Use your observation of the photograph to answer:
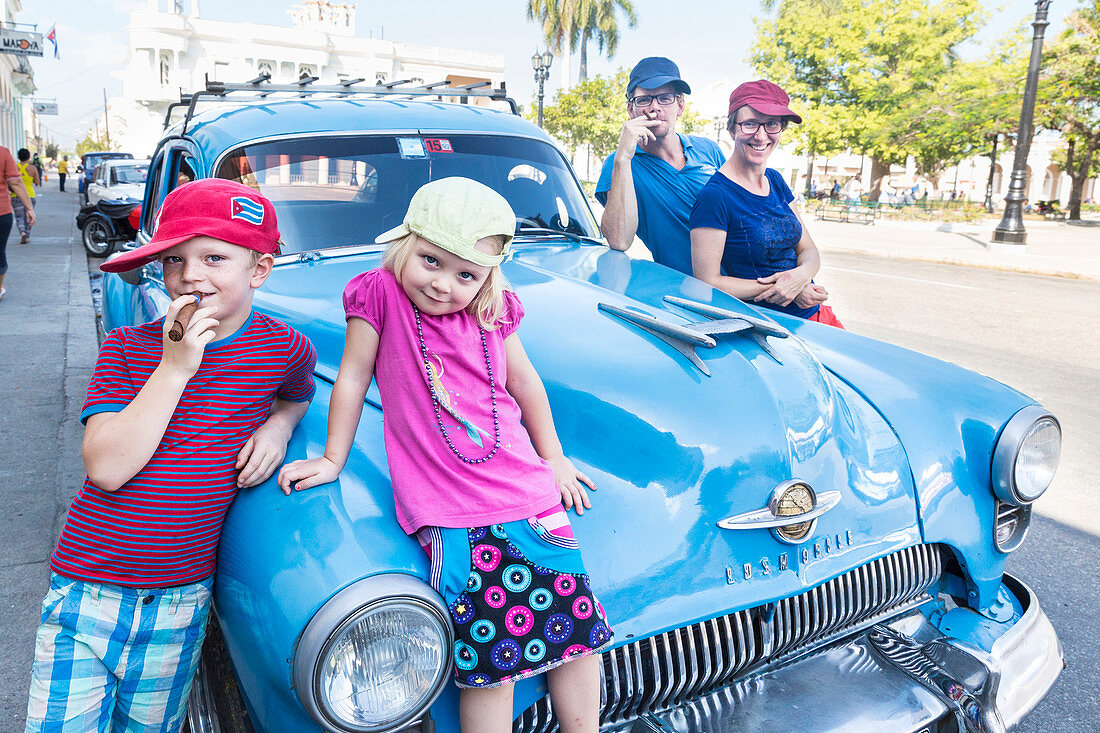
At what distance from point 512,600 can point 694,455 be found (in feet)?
1.94

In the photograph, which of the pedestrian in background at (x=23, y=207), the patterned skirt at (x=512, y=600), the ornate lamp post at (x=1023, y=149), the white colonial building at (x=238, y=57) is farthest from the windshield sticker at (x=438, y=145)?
the white colonial building at (x=238, y=57)

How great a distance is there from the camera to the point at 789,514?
6.28 ft

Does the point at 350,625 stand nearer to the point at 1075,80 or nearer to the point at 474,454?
the point at 474,454

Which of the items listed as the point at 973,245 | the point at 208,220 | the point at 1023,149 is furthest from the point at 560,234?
the point at 973,245

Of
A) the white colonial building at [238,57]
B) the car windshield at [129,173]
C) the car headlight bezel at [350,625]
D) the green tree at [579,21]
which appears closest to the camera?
the car headlight bezel at [350,625]

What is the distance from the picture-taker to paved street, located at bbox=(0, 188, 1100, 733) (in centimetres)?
311

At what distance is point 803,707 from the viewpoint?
6.09ft

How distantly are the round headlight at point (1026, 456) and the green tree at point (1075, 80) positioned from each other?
3015 cm

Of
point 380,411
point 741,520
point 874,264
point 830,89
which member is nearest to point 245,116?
point 380,411

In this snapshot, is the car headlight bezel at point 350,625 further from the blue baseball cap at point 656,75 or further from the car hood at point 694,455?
the blue baseball cap at point 656,75

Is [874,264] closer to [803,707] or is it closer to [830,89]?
[803,707]

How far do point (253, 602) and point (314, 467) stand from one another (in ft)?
0.99

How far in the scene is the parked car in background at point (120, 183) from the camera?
15.7m

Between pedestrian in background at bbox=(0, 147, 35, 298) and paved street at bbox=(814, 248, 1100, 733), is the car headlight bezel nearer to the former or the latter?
paved street at bbox=(814, 248, 1100, 733)
